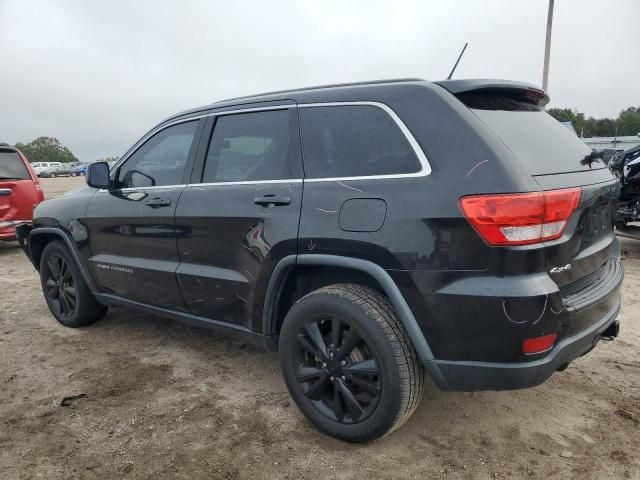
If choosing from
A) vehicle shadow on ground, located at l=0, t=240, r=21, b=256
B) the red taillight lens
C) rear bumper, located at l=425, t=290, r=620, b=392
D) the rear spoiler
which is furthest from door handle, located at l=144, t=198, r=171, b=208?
vehicle shadow on ground, located at l=0, t=240, r=21, b=256

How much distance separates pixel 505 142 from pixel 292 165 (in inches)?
43.7

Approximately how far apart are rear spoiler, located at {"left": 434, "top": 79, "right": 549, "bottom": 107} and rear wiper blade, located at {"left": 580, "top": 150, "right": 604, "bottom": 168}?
42 cm

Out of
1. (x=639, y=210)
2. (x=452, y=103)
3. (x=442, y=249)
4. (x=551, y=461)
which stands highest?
(x=452, y=103)

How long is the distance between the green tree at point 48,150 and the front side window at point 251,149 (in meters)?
99.0

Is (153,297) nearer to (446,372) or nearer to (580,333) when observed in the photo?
(446,372)

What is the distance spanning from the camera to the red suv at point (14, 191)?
7570 millimetres

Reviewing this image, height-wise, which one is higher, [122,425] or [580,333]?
[580,333]

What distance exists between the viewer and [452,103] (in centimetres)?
229

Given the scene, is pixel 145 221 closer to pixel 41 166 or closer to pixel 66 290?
pixel 66 290

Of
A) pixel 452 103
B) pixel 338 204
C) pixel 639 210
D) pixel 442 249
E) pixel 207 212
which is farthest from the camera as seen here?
pixel 639 210

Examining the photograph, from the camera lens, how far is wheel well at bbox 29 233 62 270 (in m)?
4.48

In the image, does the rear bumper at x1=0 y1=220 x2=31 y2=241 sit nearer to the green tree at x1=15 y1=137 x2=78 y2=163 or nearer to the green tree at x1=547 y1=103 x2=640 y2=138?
the green tree at x1=547 y1=103 x2=640 y2=138

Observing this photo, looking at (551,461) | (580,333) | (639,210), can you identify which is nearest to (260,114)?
(580,333)

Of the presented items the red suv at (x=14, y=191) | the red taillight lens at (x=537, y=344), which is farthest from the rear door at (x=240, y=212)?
the red suv at (x=14, y=191)
